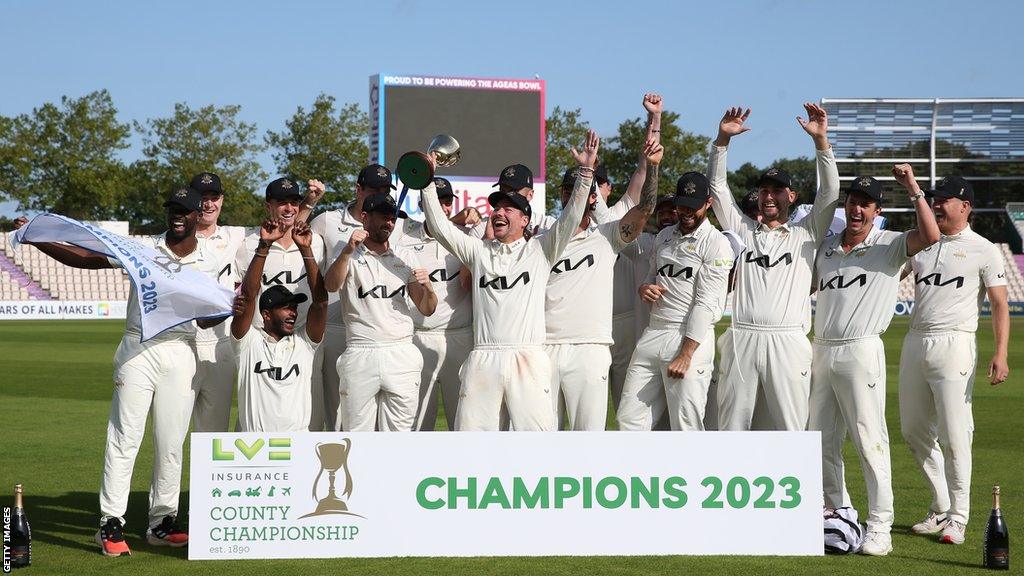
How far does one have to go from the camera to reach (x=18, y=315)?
152ft

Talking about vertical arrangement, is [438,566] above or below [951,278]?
below

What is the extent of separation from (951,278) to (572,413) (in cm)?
290

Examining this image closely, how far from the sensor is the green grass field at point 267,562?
22.4 feet

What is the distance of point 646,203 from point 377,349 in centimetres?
224

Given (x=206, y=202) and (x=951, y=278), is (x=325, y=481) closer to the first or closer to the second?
(x=206, y=202)

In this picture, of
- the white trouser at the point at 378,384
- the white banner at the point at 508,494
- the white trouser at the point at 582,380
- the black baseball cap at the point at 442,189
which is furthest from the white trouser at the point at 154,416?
the white trouser at the point at 582,380

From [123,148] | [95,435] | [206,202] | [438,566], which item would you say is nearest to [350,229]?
[206,202]

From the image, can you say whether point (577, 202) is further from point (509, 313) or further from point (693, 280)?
point (693, 280)

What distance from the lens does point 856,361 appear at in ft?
25.0

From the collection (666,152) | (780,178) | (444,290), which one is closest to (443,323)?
(444,290)

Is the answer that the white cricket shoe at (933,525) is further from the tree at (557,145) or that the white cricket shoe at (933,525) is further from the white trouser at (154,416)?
the tree at (557,145)

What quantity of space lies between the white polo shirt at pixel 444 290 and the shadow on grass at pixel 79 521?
254cm

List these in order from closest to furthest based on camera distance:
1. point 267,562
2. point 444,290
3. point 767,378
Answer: point 267,562 → point 767,378 → point 444,290

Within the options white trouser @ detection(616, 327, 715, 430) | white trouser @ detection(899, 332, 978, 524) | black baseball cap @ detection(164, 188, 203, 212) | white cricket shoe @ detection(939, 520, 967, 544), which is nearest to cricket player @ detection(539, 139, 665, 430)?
white trouser @ detection(616, 327, 715, 430)
